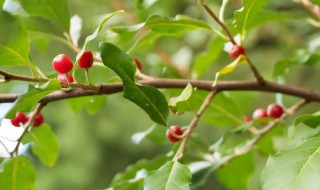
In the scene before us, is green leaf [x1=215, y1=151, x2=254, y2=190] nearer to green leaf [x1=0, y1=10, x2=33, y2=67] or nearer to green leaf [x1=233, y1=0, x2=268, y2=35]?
green leaf [x1=233, y1=0, x2=268, y2=35]

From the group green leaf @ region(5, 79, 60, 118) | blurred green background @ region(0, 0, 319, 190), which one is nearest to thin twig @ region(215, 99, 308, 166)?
green leaf @ region(5, 79, 60, 118)

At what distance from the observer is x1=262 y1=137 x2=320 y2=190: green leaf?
0.72m

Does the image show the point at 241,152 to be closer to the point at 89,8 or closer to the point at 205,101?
the point at 205,101

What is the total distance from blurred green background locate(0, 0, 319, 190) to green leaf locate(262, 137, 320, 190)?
1920mm

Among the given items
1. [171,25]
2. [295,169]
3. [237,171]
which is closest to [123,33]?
[171,25]

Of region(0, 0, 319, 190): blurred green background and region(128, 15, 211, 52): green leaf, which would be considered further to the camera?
region(0, 0, 319, 190): blurred green background

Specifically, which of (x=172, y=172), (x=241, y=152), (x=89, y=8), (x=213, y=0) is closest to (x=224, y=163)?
(x=241, y=152)

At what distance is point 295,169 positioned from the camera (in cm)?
75

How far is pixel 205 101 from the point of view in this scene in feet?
3.23

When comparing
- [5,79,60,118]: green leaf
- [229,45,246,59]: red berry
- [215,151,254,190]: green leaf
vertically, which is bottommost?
[215,151,254,190]: green leaf

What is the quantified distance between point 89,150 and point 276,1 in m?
1.68

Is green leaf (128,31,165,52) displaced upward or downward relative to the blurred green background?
upward

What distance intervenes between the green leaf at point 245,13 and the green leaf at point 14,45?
1.21 ft

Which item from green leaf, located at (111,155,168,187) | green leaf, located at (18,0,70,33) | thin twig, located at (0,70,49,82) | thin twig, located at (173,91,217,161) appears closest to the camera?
thin twig, located at (0,70,49,82)
